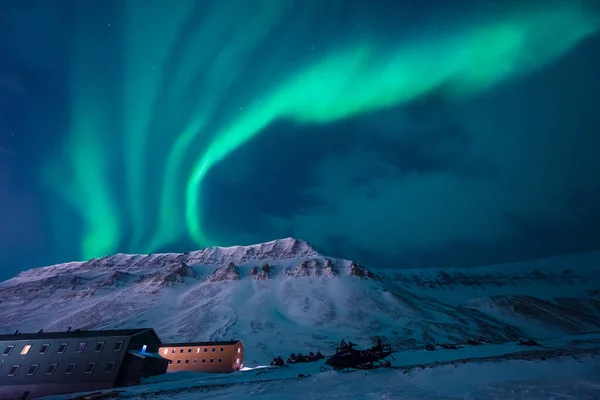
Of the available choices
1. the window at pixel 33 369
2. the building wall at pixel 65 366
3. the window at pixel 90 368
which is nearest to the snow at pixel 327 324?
the building wall at pixel 65 366

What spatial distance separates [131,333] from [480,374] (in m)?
46.5

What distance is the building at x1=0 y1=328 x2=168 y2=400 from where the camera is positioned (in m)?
44.2

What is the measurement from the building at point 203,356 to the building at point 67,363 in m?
17.3

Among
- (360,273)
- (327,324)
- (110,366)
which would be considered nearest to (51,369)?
(110,366)

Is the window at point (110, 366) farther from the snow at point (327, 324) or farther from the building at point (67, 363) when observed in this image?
the snow at point (327, 324)

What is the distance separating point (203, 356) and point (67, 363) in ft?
83.2

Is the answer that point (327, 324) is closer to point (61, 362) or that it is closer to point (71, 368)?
point (71, 368)

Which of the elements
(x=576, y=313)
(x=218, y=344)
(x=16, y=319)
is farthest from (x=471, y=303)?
(x=16, y=319)

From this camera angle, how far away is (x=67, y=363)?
4569 centimetres

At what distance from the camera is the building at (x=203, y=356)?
65.0 m

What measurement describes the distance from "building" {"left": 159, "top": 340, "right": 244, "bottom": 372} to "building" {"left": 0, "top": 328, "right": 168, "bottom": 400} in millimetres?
17312

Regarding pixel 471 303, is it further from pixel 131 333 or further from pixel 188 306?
pixel 131 333

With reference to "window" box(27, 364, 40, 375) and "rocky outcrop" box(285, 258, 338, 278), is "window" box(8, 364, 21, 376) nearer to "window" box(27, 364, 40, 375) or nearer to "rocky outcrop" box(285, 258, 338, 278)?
"window" box(27, 364, 40, 375)

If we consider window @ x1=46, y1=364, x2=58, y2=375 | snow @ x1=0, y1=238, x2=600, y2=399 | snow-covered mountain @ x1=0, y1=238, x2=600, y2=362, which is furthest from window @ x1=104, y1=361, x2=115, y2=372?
snow-covered mountain @ x1=0, y1=238, x2=600, y2=362
